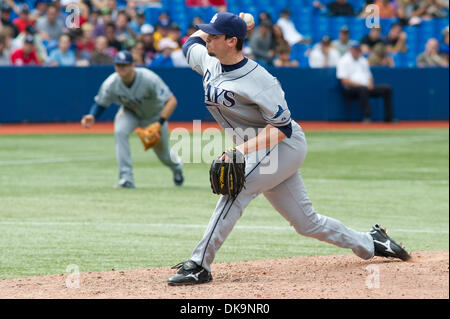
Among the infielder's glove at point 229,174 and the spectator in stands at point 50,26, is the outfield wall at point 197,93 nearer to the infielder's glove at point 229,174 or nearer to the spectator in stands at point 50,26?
the spectator in stands at point 50,26

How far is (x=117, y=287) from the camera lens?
5.66 metres

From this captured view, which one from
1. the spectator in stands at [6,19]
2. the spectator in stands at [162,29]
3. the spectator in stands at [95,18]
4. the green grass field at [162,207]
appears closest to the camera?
the green grass field at [162,207]

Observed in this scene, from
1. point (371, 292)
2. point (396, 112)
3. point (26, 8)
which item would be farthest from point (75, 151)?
point (371, 292)

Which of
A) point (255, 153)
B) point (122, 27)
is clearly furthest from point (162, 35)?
point (255, 153)

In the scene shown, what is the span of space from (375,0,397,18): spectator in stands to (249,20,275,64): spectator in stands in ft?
16.3

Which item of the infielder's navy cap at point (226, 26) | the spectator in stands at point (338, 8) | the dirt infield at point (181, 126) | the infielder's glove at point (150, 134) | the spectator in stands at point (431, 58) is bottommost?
the dirt infield at point (181, 126)

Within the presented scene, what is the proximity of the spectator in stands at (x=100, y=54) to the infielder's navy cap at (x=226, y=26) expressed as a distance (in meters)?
15.9

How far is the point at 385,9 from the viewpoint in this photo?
26203 mm

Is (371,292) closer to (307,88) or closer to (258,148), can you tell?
(258,148)

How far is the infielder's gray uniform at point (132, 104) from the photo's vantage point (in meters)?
11.8

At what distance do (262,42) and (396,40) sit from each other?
5.06m

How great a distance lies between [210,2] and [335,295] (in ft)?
66.0

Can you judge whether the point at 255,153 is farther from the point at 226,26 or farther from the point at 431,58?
the point at 431,58
